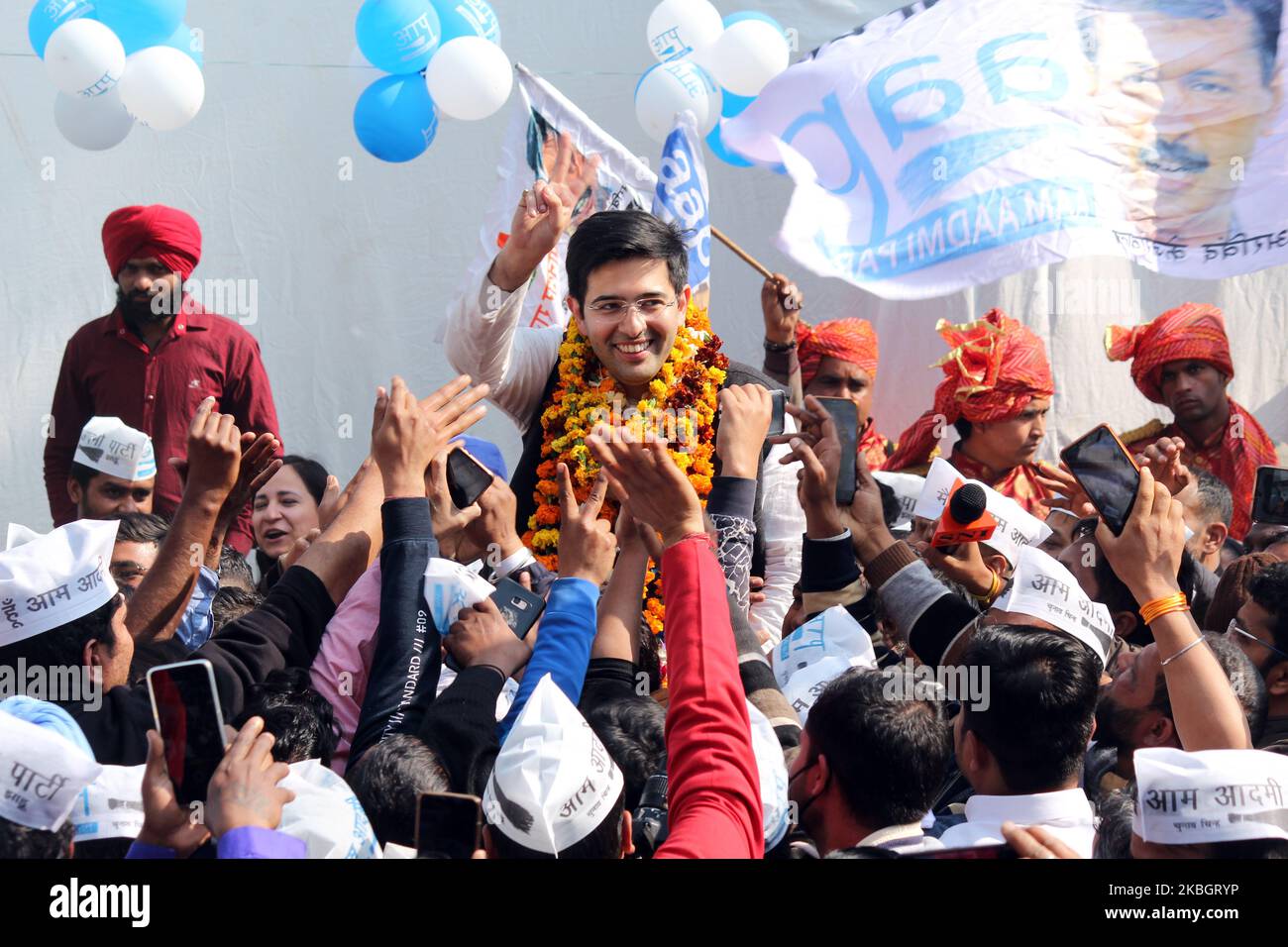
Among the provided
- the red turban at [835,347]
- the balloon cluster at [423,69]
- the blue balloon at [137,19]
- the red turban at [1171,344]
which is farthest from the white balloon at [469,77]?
the red turban at [1171,344]

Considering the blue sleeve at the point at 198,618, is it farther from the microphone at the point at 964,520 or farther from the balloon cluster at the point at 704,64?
the balloon cluster at the point at 704,64

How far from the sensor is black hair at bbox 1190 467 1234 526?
4578 millimetres

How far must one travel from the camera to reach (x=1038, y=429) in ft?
19.4

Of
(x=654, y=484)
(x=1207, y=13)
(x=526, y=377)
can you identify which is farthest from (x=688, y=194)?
(x=654, y=484)

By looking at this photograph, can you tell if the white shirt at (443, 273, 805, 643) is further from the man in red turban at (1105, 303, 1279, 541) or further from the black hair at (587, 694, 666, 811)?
the man in red turban at (1105, 303, 1279, 541)

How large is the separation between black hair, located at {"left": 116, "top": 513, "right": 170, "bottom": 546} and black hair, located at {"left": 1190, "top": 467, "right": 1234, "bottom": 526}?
9.47 feet

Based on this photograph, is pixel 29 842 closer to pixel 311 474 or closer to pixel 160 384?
pixel 311 474

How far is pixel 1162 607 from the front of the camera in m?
2.95

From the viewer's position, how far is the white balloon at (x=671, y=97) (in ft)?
22.0

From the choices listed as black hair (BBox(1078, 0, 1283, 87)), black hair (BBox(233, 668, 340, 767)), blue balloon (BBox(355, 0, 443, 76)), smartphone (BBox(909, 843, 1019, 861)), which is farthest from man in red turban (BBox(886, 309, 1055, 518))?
smartphone (BBox(909, 843, 1019, 861))

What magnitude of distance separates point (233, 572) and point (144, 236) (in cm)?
222

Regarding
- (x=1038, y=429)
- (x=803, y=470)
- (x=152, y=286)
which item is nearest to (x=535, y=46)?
(x=152, y=286)

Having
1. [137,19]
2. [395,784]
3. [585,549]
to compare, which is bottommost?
[395,784]

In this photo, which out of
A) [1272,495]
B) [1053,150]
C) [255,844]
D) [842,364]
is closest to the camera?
[255,844]
